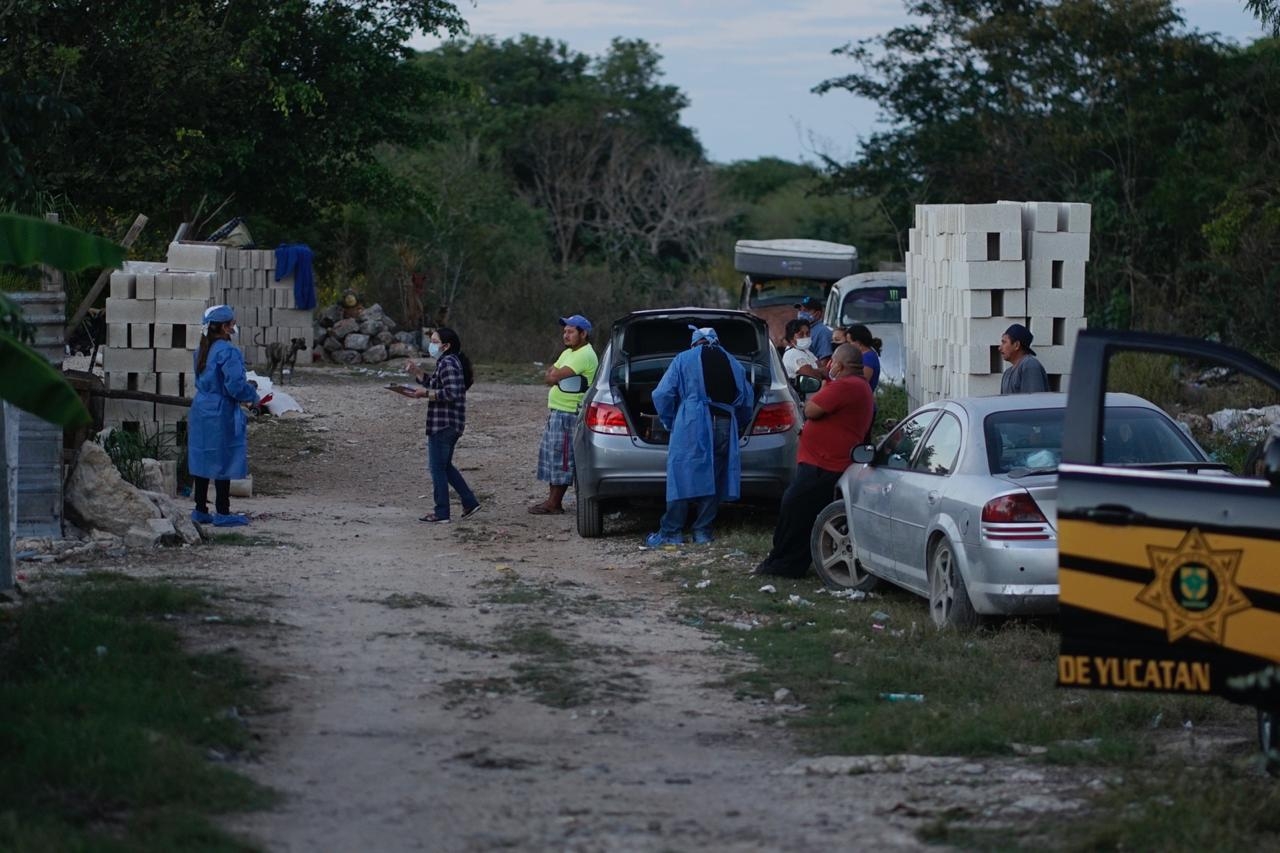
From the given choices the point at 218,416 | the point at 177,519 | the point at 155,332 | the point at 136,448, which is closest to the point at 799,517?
the point at 177,519

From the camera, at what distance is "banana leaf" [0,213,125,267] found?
7359 millimetres

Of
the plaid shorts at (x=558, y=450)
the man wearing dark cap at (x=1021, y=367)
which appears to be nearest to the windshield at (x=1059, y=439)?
the man wearing dark cap at (x=1021, y=367)

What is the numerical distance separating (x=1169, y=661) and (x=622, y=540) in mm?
8132

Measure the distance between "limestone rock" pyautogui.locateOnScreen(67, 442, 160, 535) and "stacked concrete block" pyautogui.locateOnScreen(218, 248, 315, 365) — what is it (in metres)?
19.1

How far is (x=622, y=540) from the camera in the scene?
13.7m

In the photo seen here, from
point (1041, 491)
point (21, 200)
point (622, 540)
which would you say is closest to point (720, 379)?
point (622, 540)

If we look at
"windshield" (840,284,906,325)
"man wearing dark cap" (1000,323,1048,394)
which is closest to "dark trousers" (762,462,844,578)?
"man wearing dark cap" (1000,323,1048,394)

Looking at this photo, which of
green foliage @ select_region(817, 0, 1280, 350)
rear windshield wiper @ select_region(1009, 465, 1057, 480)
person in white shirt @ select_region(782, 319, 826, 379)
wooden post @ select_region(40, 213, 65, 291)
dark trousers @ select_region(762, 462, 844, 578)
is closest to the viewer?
rear windshield wiper @ select_region(1009, 465, 1057, 480)

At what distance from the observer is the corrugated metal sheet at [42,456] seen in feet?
38.0

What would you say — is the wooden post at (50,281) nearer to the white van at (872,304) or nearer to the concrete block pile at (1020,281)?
the concrete block pile at (1020,281)

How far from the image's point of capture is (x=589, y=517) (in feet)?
44.6

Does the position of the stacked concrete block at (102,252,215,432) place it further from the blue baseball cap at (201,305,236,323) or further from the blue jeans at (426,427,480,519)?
the blue jeans at (426,427,480,519)

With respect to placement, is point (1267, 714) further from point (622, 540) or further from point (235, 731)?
point (622, 540)

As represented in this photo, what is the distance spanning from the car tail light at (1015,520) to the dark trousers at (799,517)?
2769 mm
